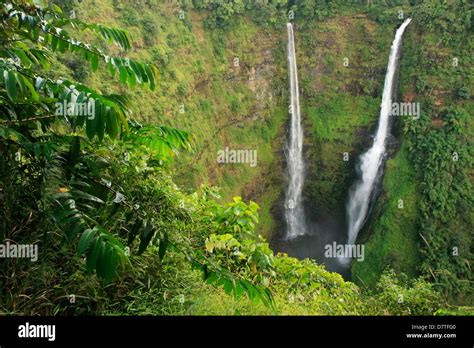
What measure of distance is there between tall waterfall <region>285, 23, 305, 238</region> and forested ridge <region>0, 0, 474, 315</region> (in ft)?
1.53

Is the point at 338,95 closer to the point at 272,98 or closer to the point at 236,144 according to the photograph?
the point at 272,98

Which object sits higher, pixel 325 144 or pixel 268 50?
pixel 268 50

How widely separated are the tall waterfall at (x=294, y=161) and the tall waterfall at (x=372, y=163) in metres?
2.38

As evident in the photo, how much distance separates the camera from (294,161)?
70.6 ft

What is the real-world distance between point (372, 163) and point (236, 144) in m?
6.39

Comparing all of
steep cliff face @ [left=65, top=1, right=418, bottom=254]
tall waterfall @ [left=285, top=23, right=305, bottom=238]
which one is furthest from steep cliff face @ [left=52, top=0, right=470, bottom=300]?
tall waterfall @ [left=285, top=23, right=305, bottom=238]

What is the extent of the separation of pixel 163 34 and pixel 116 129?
17.2 meters

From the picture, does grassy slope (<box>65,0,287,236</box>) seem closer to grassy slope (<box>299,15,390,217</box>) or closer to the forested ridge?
the forested ridge

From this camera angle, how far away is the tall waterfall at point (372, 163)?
772 inches

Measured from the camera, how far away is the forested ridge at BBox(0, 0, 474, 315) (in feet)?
7.85
